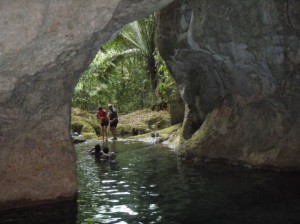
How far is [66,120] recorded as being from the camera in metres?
8.80

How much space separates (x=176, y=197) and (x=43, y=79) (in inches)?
151

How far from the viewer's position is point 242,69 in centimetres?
1220

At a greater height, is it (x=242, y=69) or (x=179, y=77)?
(x=179, y=77)

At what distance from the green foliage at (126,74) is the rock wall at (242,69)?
48.8ft

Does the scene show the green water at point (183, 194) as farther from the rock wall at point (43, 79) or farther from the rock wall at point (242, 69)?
the rock wall at point (43, 79)

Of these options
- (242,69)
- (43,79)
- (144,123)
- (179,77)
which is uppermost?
(179,77)

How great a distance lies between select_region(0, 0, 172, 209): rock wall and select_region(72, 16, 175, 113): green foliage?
65.7 ft

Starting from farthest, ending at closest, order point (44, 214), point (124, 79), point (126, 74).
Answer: point (126, 74) < point (124, 79) < point (44, 214)

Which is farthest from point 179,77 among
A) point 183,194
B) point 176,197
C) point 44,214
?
point 44,214

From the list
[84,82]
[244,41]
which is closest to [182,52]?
[244,41]

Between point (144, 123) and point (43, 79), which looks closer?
point (43, 79)

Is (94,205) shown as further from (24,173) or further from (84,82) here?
(84,82)

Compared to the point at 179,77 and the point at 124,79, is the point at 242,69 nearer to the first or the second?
the point at 179,77

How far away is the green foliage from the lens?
29.4 meters
